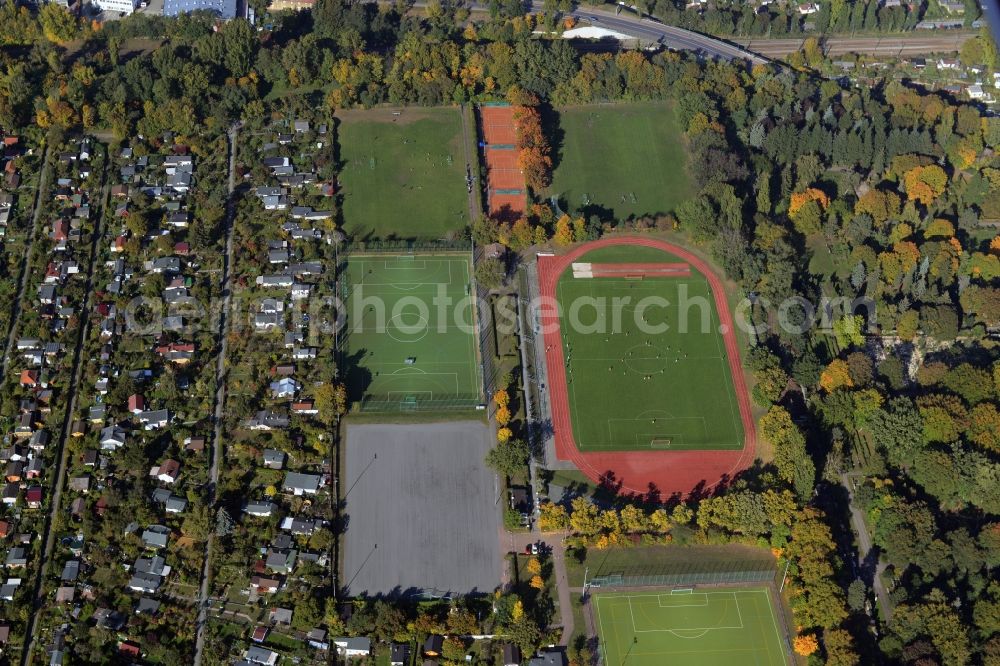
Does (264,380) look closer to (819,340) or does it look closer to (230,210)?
(230,210)

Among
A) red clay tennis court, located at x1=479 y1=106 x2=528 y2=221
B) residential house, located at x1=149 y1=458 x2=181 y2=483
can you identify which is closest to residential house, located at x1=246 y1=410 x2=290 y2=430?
residential house, located at x1=149 y1=458 x2=181 y2=483

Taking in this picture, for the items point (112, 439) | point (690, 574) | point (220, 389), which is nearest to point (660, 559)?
point (690, 574)

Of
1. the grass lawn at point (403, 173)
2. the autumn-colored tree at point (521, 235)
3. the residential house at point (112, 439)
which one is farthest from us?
the grass lawn at point (403, 173)

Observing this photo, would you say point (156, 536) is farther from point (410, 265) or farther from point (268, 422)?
point (410, 265)

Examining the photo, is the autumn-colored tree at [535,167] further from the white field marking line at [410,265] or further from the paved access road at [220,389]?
the paved access road at [220,389]

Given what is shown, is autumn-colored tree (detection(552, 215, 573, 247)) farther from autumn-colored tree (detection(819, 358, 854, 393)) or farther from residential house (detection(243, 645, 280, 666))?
residential house (detection(243, 645, 280, 666))

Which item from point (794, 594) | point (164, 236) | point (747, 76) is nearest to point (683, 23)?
point (747, 76)

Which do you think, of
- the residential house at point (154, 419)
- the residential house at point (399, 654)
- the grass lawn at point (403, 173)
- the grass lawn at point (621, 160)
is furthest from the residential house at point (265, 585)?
the grass lawn at point (621, 160)
